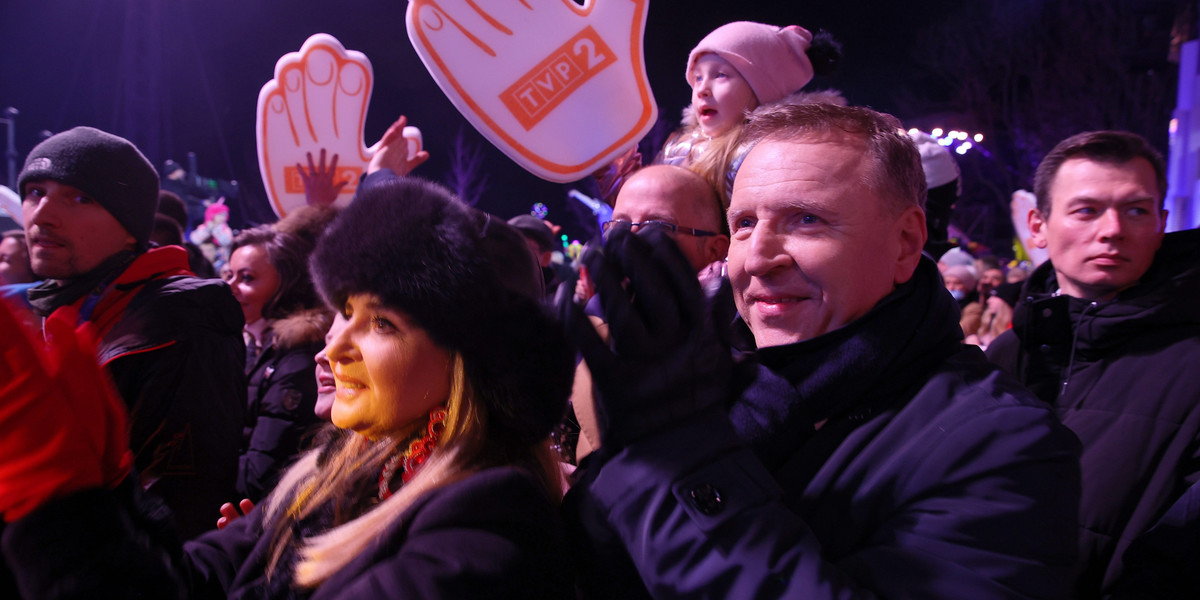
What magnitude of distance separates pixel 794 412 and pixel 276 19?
27988 mm

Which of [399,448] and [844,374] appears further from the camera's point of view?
[399,448]

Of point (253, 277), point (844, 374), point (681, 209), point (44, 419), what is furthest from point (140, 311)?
point (844, 374)

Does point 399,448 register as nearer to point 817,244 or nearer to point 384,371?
point 384,371

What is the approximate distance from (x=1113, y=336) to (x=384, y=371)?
184 centimetres

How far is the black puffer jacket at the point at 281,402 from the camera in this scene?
2889 millimetres

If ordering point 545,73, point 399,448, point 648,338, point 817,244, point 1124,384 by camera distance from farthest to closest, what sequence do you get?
point 545,73 < point 1124,384 < point 399,448 < point 817,244 < point 648,338

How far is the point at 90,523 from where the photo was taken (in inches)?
48.8

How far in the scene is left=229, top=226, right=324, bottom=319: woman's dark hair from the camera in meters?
3.43

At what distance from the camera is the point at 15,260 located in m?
4.91

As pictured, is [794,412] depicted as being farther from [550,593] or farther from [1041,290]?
[1041,290]

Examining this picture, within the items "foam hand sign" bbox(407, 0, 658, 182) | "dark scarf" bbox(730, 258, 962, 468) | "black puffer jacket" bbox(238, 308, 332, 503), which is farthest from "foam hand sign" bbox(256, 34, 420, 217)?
"dark scarf" bbox(730, 258, 962, 468)

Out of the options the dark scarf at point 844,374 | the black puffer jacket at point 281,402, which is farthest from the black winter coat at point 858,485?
the black puffer jacket at point 281,402

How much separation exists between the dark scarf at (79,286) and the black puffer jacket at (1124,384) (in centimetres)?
288

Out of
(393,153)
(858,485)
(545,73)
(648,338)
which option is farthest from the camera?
(393,153)
